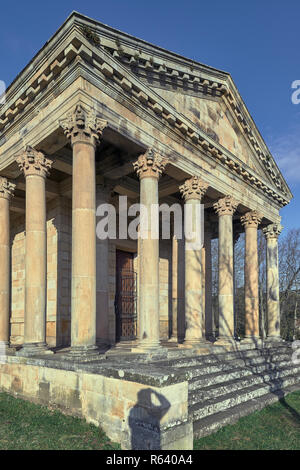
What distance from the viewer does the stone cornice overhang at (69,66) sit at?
28.2 ft

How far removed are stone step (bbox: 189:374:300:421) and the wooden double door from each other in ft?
21.6

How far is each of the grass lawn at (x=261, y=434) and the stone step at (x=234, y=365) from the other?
1394 millimetres

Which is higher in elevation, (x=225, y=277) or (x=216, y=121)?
(x=216, y=121)

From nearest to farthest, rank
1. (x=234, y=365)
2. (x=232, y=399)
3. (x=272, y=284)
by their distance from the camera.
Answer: (x=232, y=399) < (x=234, y=365) < (x=272, y=284)

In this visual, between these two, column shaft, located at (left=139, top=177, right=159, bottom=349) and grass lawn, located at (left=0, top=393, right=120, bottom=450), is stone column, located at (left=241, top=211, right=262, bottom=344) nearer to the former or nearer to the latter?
column shaft, located at (left=139, top=177, right=159, bottom=349)

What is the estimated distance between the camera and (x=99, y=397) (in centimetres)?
682

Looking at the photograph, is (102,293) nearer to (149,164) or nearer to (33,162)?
(149,164)

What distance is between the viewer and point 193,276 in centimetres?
1235

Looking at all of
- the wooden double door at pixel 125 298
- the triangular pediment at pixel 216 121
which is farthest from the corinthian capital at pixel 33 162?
the wooden double door at pixel 125 298

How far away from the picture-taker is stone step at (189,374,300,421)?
292 inches

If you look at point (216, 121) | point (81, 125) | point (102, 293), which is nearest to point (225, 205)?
point (216, 121)

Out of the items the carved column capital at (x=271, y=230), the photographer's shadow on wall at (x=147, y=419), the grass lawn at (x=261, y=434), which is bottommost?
the grass lawn at (x=261, y=434)

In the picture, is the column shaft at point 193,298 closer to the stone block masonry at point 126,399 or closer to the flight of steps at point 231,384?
the flight of steps at point 231,384

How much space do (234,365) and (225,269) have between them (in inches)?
165
